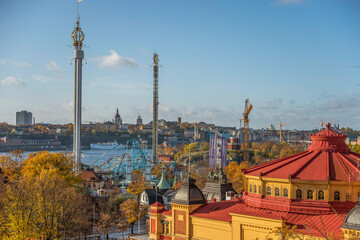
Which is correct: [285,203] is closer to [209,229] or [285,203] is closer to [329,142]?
[209,229]

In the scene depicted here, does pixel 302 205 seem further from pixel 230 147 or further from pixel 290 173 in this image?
pixel 230 147

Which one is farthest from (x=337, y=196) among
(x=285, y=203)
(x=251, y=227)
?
(x=251, y=227)

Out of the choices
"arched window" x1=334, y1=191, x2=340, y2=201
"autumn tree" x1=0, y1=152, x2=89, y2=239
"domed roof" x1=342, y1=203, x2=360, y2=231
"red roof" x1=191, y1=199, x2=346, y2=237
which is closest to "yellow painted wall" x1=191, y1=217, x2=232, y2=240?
"red roof" x1=191, y1=199, x2=346, y2=237

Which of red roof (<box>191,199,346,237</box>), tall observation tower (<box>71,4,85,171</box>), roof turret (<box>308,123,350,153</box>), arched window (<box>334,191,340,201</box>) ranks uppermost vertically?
tall observation tower (<box>71,4,85,171</box>)

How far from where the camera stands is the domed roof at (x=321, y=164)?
34.4 metres

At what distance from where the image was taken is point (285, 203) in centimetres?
3425

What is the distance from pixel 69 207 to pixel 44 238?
660 cm

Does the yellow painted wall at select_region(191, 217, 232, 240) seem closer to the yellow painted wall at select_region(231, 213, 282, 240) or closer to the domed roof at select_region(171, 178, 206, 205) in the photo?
the yellow painted wall at select_region(231, 213, 282, 240)

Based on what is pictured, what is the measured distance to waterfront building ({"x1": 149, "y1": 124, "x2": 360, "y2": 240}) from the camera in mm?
32406

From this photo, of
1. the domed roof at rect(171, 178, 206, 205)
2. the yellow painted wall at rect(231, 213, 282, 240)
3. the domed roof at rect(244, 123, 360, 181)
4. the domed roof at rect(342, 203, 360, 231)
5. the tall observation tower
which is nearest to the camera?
the domed roof at rect(342, 203, 360, 231)

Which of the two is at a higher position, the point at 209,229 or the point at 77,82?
the point at 77,82

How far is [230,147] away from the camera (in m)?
185

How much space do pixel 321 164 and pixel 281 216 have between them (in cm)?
628

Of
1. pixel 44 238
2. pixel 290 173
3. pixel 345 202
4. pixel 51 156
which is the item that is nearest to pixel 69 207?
pixel 44 238
